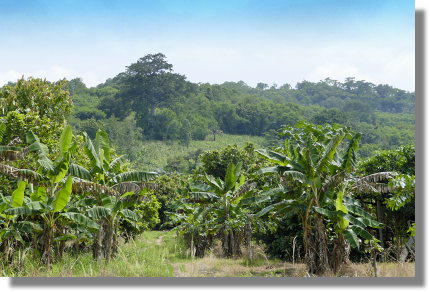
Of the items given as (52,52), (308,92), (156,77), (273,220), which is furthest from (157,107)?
(52,52)

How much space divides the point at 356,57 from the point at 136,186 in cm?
450

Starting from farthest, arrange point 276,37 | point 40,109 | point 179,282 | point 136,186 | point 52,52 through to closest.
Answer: point 40,109
point 136,186
point 52,52
point 276,37
point 179,282

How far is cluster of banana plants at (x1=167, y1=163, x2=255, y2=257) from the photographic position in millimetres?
11133

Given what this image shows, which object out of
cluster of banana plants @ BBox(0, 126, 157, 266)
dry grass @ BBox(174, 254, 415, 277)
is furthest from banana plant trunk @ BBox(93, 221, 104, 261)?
dry grass @ BBox(174, 254, 415, 277)

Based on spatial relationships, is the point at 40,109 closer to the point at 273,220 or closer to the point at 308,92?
the point at 273,220

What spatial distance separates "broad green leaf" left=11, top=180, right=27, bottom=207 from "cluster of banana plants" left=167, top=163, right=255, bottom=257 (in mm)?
4375

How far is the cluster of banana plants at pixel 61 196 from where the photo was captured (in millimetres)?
7398

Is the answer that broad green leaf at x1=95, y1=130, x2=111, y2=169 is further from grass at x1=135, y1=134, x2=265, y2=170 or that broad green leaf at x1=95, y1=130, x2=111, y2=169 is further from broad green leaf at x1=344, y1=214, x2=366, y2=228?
grass at x1=135, y1=134, x2=265, y2=170

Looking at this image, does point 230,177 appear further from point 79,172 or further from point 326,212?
point 79,172

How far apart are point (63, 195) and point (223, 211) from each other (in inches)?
216

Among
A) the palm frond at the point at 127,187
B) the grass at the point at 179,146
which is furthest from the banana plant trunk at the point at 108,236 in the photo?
the grass at the point at 179,146

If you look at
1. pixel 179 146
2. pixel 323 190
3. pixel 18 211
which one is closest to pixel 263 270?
pixel 323 190

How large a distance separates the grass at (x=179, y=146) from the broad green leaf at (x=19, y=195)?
25.6 metres

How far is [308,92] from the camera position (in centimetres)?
5906
